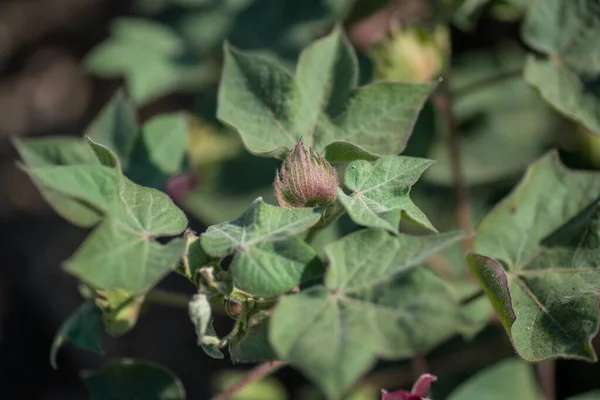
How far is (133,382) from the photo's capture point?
1565mm

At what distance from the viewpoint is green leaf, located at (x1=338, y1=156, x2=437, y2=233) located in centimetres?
114

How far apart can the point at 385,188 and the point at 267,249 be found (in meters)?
0.22

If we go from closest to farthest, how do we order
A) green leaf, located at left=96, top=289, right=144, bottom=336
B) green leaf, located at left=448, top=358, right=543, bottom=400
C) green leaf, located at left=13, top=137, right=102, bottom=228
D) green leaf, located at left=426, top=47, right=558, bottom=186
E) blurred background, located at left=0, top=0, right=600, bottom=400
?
green leaf, located at left=96, top=289, right=144, bottom=336, green leaf, located at left=13, top=137, right=102, bottom=228, green leaf, located at left=448, top=358, right=543, bottom=400, blurred background, located at left=0, top=0, right=600, bottom=400, green leaf, located at left=426, top=47, right=558, bottom=186

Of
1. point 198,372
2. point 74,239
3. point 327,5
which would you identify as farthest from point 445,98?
point 74,239

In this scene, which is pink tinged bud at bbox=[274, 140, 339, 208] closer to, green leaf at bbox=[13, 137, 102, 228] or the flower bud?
green leaf at bbox=[13, 137, 102, 228]

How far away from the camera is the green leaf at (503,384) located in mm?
1930

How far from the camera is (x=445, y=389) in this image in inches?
83.8

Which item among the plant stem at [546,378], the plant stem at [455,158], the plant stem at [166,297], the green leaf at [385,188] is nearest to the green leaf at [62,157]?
the plant stem at [166,297]

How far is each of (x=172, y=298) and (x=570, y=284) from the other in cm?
77

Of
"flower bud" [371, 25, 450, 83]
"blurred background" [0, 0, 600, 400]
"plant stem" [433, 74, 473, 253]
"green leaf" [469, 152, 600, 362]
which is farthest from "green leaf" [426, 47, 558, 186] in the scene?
"green leaf" [469, 152, 600, 362]

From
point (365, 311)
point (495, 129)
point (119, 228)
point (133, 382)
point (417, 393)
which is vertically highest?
point (119, 228)

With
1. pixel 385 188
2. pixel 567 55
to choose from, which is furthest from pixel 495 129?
pixel 385 188

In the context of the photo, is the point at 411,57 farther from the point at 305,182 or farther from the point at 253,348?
the point at 253,348

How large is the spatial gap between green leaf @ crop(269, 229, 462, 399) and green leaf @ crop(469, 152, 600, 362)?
6.6 inches
